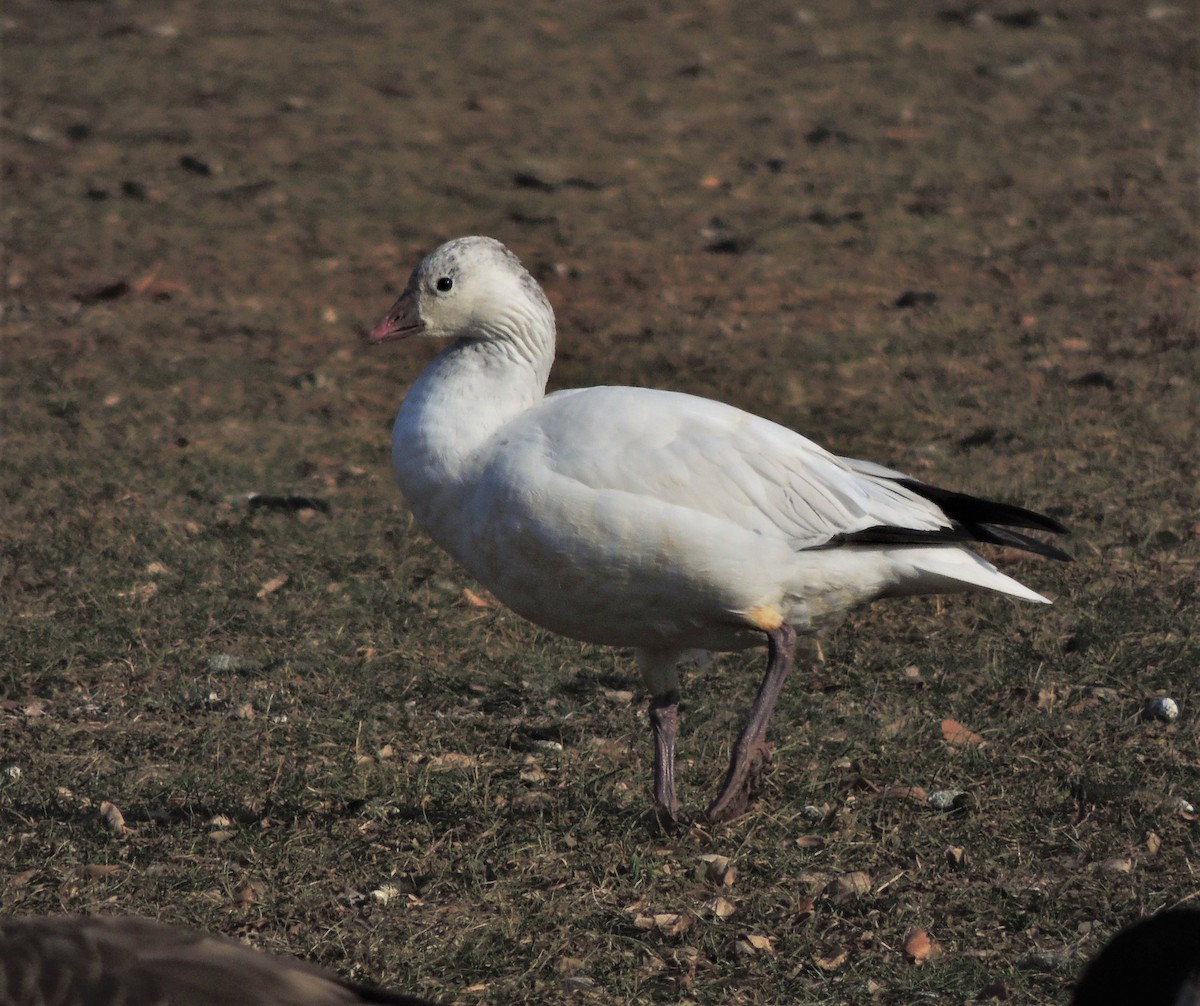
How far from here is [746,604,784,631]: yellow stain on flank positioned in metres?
4.57

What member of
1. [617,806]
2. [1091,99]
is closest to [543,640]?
[617,806]

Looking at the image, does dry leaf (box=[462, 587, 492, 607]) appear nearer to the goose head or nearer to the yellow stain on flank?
the goose head

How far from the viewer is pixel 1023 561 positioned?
21.5ft

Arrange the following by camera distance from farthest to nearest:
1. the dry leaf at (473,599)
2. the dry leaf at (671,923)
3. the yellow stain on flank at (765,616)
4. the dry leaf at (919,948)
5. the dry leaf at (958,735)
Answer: the dry leaf at (473,599)
the dry leaf at (958,735)
the yellow stain on flank at (765,616)
the dry leaf at (671,923)
the dry leaf at (919,948)

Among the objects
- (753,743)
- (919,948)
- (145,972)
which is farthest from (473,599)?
(145,972)

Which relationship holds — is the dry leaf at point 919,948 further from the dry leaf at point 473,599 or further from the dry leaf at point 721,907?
the dry leaf at point 473,599

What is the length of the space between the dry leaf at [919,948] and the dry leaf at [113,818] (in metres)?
2.16

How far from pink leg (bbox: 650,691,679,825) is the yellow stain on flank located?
1.36ft

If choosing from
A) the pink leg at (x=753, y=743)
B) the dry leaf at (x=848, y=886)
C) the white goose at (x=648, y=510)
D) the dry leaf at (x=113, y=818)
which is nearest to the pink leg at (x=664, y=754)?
the white goose at (x=648, y=510)

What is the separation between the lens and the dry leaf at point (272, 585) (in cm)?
626

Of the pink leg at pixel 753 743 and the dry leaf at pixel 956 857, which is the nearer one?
the dry leaf at pixel 956 857

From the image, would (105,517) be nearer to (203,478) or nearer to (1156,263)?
(203,478)

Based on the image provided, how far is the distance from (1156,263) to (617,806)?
261 inches

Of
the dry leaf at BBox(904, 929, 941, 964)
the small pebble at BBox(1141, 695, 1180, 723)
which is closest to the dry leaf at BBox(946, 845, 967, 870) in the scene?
the dry leaf at BBox(904, 929, 941, 964)
